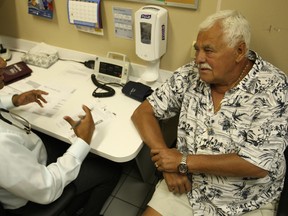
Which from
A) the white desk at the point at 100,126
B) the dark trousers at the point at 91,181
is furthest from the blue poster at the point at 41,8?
the dark trousers at the point at 91,181

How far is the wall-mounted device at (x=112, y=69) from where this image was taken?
1551 millimetres

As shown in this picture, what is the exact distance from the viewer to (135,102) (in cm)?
144

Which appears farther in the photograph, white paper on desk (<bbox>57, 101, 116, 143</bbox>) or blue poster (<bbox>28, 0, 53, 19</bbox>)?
blue poster (<bbox>28, 0, 53, 19</bbox>)

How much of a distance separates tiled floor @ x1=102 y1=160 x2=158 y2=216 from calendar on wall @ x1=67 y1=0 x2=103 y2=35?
3.42ft

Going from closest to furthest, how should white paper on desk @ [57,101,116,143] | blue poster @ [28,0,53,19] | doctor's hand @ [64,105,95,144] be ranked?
doctor's hand @ [64,105,95,144]
white paper on desk @ [57,101,116,143]
blue poster @ [28,0,53,19]

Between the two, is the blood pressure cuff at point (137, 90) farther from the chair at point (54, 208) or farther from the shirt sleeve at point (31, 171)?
the chair at point (54, 208)

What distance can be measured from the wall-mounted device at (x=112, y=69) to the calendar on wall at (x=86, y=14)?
0.19 metres

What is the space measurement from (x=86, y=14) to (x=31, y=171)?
1000mm

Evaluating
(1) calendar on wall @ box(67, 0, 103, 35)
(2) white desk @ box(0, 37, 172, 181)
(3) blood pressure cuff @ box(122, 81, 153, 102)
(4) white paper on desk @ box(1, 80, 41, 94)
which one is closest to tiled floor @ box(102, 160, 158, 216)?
(2) white desk @ box(0, 37, 172, 181)

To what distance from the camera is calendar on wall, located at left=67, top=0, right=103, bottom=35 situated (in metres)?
1.52

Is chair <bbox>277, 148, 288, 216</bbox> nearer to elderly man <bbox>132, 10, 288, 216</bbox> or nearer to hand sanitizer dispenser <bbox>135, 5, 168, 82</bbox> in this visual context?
elderly man <bbox>132, 10, 288, 216</bbox>

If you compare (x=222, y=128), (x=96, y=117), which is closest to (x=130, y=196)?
(x=96, y=117)

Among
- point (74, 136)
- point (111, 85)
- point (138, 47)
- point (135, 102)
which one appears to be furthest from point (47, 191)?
point (138, 47)

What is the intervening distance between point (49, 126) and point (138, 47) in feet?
2.04
